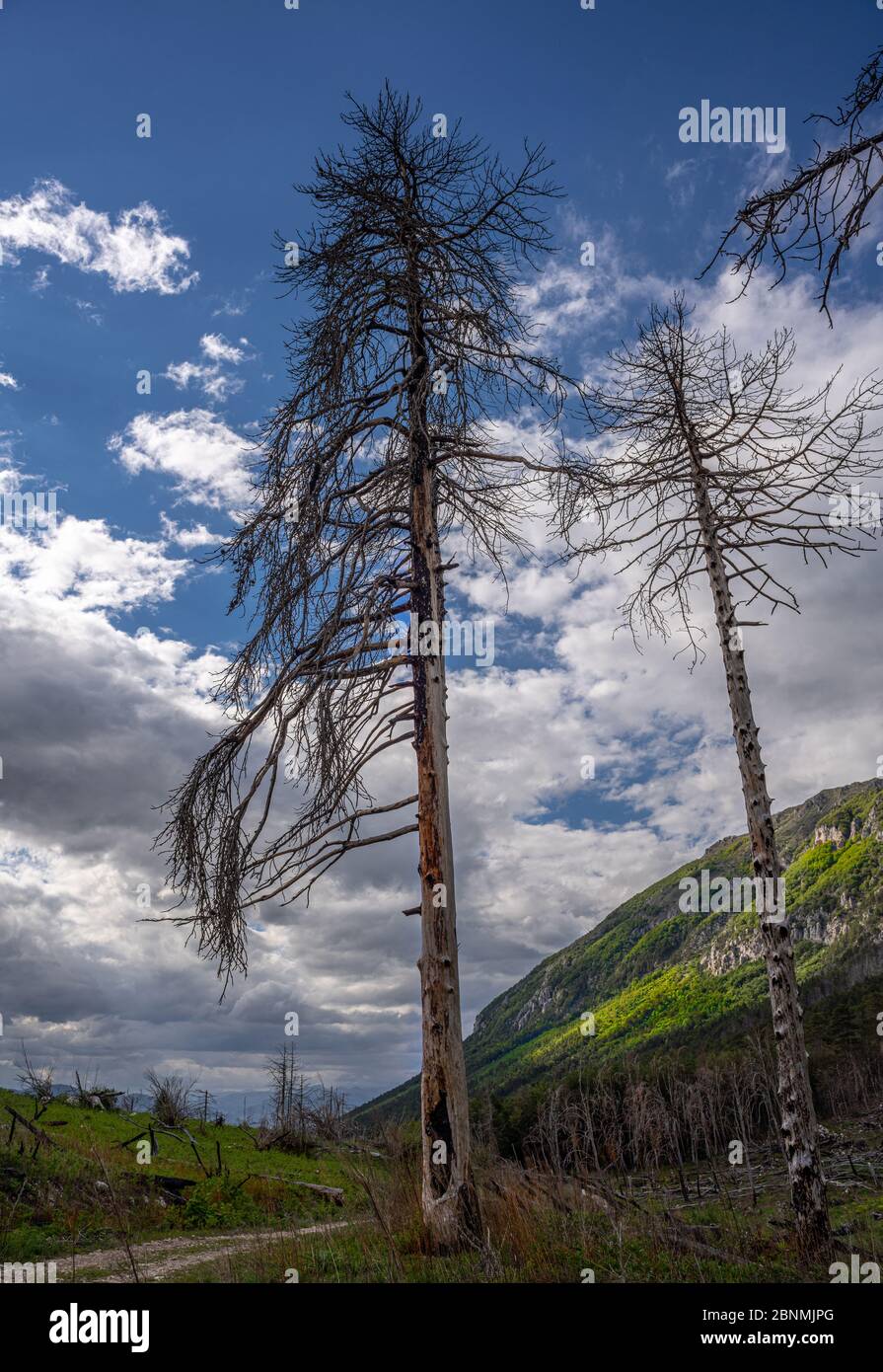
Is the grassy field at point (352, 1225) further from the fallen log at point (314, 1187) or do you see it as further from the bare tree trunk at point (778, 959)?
the bare tree trunk at point (778, 959)

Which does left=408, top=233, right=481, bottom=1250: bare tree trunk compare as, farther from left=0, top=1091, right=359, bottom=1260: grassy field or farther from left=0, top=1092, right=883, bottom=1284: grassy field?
left=0, top=1091, right=359, bottom=1260: grassy field

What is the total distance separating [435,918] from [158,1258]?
22.9 feet

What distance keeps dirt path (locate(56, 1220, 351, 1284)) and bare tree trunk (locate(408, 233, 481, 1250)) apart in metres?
1.59

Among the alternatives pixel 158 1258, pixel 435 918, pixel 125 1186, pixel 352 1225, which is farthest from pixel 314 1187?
pixel 435 918

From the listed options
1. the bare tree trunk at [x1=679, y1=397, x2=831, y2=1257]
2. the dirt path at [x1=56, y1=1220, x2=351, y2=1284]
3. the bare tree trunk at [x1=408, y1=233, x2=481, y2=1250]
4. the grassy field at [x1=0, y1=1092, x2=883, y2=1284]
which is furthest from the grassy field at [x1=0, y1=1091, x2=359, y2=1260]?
the bare tree trunk at [x1=679, y1=397, x2=831, y2=1257]

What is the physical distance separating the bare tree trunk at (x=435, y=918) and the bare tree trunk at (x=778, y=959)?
11.8 feet

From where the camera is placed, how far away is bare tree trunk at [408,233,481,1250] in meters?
8.22

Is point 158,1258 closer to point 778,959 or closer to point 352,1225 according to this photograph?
point 352,1225

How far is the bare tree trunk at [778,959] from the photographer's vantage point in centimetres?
923

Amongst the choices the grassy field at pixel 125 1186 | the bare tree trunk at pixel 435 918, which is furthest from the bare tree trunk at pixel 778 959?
the grassy field at pixel 125 1186

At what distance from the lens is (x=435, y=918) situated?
29.2 ft

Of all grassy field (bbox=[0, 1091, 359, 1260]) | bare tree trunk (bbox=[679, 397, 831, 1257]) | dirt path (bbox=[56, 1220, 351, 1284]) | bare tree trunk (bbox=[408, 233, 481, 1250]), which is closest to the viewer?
bare tree trunk (bbox=[408, 233, 481, 1250])
